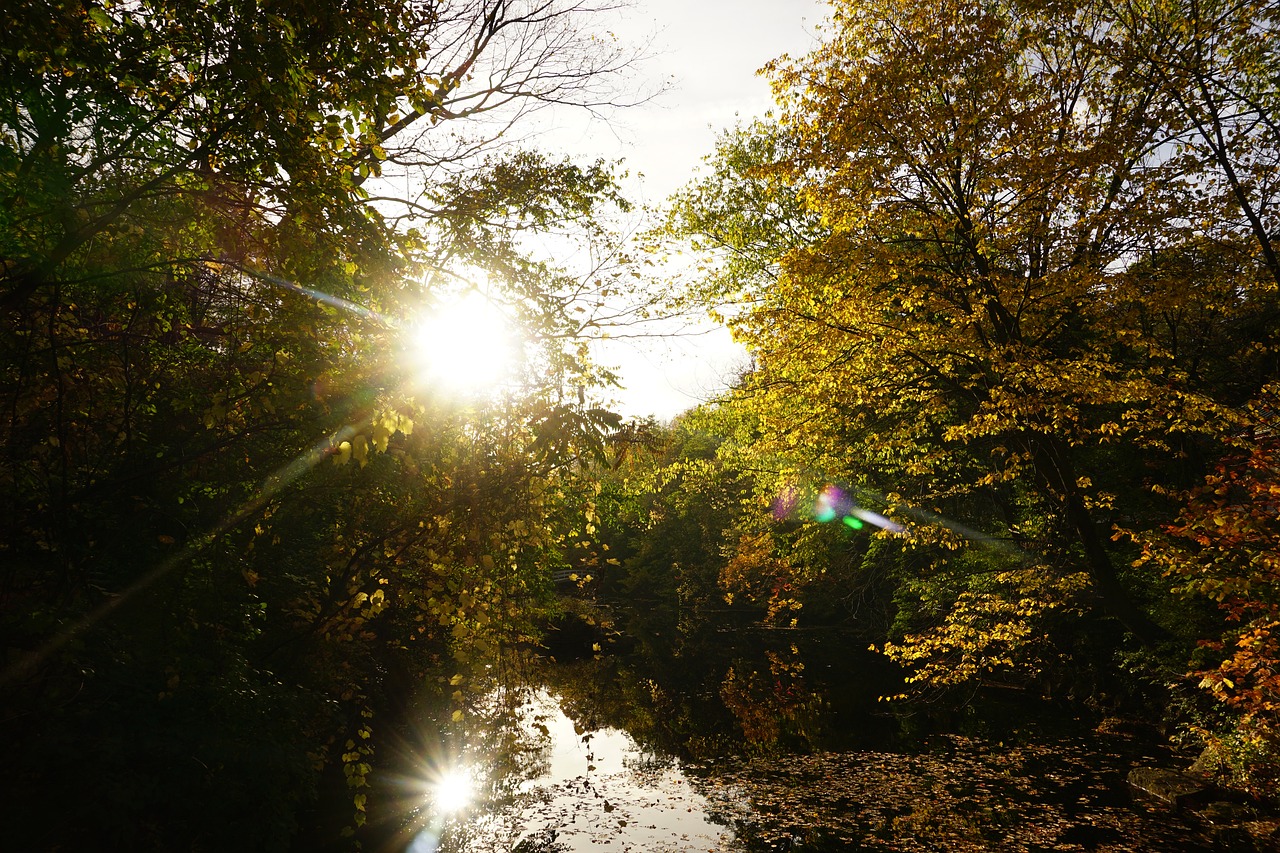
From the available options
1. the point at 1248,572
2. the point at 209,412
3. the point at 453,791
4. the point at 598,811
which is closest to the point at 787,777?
the point at 598,811

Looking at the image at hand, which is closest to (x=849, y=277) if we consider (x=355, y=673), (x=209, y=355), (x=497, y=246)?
(x=497, y=246)

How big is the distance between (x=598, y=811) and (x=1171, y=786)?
7749 millimetres

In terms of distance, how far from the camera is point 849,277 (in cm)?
973

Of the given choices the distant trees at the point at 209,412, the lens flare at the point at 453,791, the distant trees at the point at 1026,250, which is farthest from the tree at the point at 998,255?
the lens flare at the point at 453,791

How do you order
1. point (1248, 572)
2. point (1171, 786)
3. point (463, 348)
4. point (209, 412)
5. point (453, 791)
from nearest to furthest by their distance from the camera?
point (209, 412)
point (463, 348)
point (1248, 572)
point (1171, 786)
point (453, 791)

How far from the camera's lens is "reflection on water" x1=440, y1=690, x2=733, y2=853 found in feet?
27.2

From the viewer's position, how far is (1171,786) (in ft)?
28.9

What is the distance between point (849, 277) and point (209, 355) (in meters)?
8.08

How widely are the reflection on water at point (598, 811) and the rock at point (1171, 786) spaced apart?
19.1 ft

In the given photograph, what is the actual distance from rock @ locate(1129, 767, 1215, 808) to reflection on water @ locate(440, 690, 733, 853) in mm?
5809

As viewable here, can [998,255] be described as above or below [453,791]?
above

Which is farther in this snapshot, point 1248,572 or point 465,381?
point 1248,572

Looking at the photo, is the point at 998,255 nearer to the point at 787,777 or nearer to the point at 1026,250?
the point at 1026,250

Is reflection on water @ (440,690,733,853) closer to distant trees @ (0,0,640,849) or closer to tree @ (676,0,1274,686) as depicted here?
distant trees @ (0,0,640,849)
